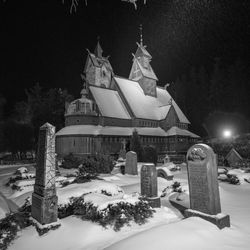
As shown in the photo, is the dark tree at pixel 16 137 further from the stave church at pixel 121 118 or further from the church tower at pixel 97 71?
the church tower at pixel 97 71

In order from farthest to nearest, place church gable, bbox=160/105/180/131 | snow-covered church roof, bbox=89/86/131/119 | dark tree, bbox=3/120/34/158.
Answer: church gable, bbox=160/105/180/131 < dark tree, bbox=3/120/34/158 < snow-covered church roof, bbox=89/86/131/119

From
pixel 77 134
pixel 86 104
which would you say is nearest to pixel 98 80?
pixel 86 104

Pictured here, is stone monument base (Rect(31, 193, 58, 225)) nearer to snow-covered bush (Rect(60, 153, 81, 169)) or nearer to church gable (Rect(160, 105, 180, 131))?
snow-covered bush (Rect(60, 153, 81, 169))

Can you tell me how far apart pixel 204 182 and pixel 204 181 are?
0.03m

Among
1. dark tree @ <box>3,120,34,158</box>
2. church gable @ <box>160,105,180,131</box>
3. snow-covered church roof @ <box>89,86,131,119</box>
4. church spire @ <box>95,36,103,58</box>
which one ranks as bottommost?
dark tree @ <box>3,120,34,158</box>

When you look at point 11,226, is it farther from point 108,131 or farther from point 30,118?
point 30,118

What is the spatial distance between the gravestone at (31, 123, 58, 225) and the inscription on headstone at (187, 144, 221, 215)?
4.41 metres

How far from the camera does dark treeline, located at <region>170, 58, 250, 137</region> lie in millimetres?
40281

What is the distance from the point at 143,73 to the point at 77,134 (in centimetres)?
2040

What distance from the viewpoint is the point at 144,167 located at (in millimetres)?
8180

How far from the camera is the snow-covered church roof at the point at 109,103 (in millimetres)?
30953

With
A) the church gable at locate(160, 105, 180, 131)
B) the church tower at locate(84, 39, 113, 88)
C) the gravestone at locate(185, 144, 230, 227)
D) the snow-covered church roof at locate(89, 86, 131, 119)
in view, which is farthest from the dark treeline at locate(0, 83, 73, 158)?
the gravestone at locate(185, 144, 230, 227)

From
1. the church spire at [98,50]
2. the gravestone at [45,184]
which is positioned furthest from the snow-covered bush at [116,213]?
the church spire at [98,50]

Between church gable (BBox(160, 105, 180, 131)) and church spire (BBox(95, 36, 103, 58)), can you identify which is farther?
church spire (BBox(95, 36, 103, 58))
